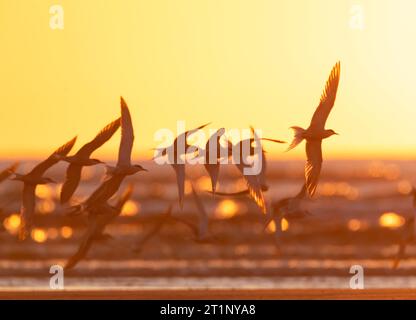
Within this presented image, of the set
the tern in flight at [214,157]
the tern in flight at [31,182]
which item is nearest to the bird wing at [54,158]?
the tern in flight at [31,182]

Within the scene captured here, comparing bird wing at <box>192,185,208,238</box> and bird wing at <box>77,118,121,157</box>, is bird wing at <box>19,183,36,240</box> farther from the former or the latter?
bird wing at <box>192,185,208,238</box>

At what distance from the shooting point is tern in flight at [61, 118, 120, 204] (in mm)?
6578

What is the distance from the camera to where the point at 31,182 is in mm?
7047

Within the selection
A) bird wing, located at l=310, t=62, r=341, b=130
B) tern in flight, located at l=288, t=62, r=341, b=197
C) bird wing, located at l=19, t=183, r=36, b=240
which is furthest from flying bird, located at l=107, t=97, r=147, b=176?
bird wing, located at l=310, t=62, r=341, b=130

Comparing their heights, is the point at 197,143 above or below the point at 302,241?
above

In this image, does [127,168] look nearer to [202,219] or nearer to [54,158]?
[54,158]

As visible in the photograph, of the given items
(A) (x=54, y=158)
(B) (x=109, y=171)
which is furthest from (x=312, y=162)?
(A) (x=54, y=158)

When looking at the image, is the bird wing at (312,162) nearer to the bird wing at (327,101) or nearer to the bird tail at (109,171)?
the bird wing at (327,101)

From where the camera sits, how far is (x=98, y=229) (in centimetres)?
721

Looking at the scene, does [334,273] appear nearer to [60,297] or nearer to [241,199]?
[60,297]

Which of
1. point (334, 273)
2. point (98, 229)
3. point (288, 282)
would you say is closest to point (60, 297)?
point (98, 229)

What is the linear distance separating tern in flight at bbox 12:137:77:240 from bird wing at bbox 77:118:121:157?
161 mm

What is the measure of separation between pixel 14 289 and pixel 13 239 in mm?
3929

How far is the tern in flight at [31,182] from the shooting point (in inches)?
255
